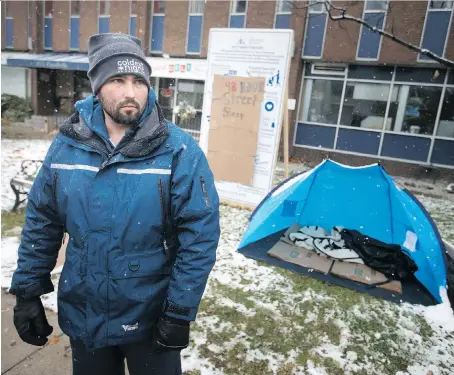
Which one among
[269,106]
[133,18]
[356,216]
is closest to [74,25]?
[133,18]

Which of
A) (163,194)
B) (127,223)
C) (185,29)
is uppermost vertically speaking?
(185,29)

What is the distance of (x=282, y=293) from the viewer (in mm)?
3693

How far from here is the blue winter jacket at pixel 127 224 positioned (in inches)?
59.5

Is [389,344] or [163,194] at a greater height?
[163,194]

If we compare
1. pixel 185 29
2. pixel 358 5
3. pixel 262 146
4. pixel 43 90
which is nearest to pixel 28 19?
pixel 43 90

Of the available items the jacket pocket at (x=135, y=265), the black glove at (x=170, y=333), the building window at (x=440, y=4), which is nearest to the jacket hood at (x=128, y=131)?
the jacket pocket at (x=135, y=265)

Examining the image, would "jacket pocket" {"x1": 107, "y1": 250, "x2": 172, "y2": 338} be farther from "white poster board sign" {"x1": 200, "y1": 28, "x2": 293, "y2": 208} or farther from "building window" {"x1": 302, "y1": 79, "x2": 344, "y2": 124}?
"building window" {"x1": 302, "y1": 79, "x2": 344, "y2": 124}

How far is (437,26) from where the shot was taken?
1001cm

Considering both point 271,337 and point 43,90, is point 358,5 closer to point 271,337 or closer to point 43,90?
point 271,337

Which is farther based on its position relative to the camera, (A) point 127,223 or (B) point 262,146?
(B) point 262,146

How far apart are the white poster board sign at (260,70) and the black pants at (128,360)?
4.25 metres

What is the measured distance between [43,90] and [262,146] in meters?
16.4

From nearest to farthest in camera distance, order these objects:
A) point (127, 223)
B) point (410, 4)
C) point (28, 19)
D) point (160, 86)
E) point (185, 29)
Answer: point (127, 223) < point (410, 4) < point (185, 29) < point (160, 86) < point (28, 19)

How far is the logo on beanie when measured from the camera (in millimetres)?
1588
